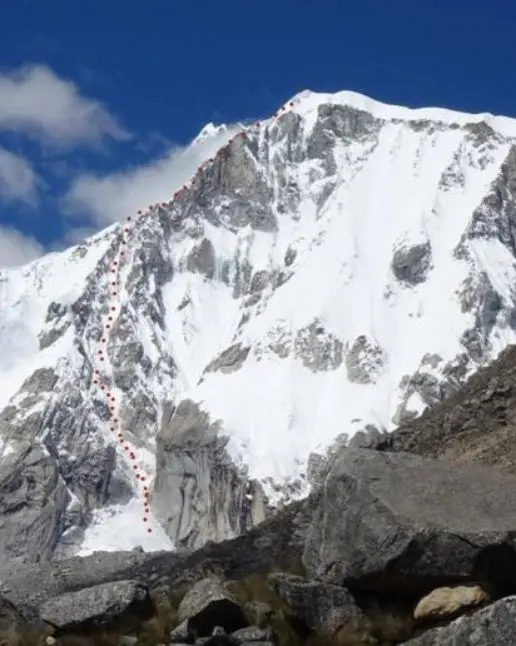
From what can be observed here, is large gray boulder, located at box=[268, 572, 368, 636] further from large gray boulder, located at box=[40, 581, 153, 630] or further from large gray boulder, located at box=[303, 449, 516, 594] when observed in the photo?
large gray boulder, located at box=[40, 581, 153, 630]

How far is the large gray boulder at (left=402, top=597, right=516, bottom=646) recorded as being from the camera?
40.8 ft

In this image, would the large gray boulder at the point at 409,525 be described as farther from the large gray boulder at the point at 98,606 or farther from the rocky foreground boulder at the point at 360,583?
the large gray boulder at the point at 98,606

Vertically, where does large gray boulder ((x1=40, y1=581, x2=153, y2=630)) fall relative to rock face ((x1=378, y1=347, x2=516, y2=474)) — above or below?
below

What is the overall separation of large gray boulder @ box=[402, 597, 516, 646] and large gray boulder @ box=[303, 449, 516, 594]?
6.75 feet

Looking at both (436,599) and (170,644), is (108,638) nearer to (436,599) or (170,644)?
(170,644)

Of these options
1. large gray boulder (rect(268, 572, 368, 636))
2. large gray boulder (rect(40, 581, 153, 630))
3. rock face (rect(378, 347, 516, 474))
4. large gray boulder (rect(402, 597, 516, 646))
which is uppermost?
rock face (rect(378, 347, 516, 474))

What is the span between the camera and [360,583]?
15.9m

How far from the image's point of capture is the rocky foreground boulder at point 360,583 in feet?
50.2

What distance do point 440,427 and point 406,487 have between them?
881cm

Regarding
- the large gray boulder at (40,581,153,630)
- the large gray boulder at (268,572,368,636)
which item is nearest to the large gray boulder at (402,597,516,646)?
the large gray boulder at (268,572,368,636)

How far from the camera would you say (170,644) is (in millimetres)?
15766

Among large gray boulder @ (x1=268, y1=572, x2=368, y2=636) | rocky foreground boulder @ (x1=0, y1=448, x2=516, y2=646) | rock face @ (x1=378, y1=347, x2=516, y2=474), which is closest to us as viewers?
rocky foreground boulder @ (x1=0, y1=448, x2=516, y2=646)

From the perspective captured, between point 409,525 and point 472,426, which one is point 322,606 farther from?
point 472,426

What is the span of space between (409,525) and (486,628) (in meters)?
2.93
